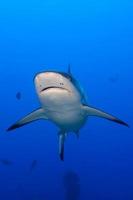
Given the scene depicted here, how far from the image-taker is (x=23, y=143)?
88.5 feet

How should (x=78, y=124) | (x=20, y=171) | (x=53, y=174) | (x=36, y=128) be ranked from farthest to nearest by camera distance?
(x=36, y=128) < (x=20, y=171) < (x=53, y=174) < (x=78, y=124)

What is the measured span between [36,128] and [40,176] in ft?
27.0

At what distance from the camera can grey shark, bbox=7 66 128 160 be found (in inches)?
168

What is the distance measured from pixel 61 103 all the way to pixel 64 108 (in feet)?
0.69

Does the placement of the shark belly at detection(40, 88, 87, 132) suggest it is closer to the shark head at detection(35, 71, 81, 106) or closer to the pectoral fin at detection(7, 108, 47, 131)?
the shark head at detection(35, 71, 81, 106)

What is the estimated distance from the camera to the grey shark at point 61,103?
168 inches

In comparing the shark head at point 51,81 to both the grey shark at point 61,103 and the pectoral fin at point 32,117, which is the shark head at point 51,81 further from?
the pectoral fin at point 32,117

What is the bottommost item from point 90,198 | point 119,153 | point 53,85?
point 90,198

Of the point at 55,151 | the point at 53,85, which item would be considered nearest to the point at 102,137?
the point at 55,151

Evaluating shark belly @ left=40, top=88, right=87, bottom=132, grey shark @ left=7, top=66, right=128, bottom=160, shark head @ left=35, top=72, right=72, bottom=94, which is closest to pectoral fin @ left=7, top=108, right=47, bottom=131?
grey shark @ left=7, top=66, right=128, bottom=160

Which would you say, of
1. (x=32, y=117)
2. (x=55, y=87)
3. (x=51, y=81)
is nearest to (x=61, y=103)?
(x=55, y=87)

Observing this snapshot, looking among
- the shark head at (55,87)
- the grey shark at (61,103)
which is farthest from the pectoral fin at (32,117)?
the shark head at (55,87)

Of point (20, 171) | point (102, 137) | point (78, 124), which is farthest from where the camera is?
point (102, 137)

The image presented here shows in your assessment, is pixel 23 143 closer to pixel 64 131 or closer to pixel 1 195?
pixel 1 195
